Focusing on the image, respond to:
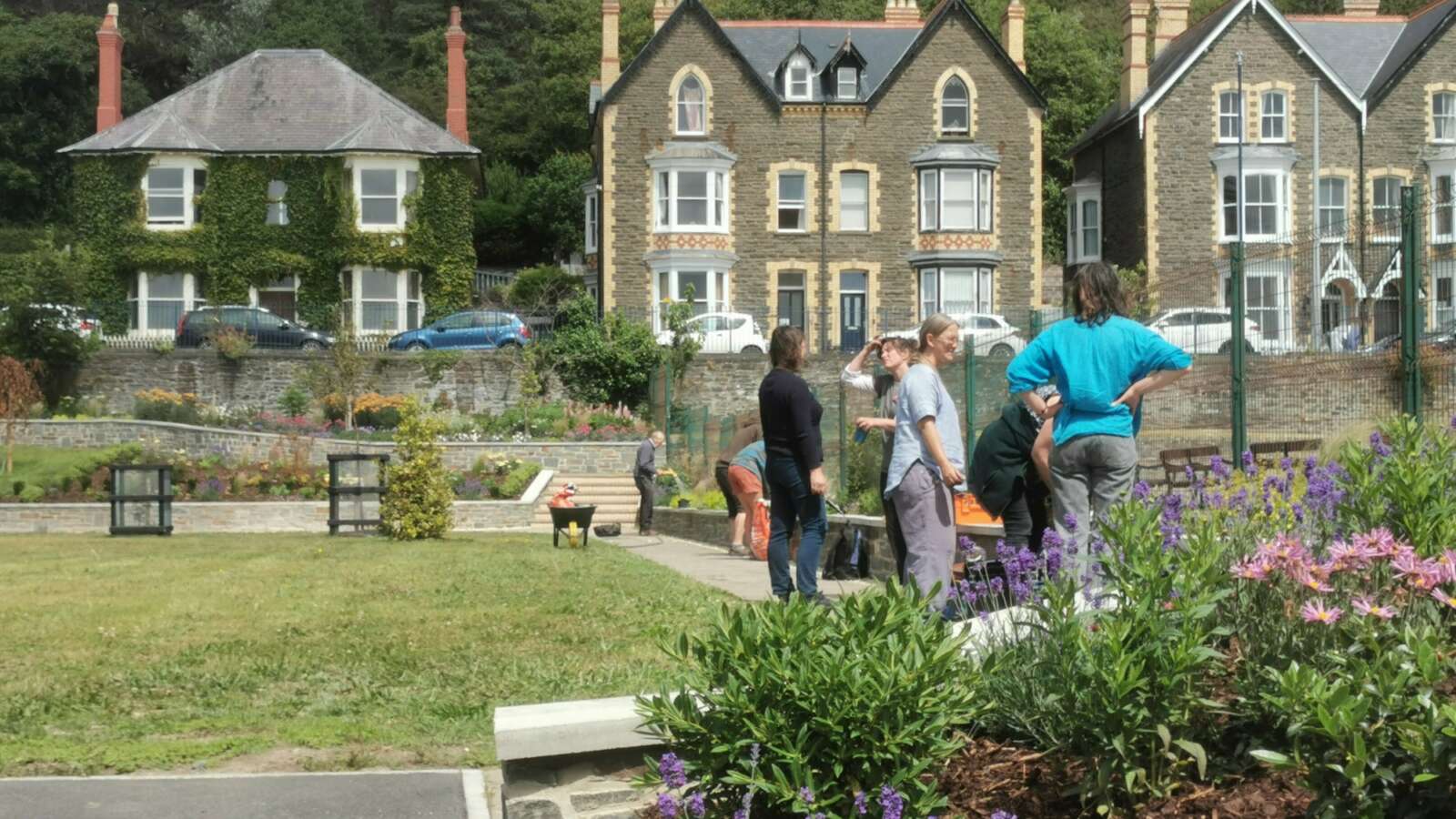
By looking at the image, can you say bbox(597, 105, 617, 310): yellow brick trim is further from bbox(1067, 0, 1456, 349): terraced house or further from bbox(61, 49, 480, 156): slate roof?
bbox(1067, 0, 1456, 349): terraced house

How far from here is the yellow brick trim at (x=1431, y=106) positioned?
5078 cm

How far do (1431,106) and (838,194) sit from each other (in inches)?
693

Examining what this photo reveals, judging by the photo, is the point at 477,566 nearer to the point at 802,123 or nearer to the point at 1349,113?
the point at 802,123

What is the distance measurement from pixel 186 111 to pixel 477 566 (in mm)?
39278

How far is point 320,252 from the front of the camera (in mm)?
51562

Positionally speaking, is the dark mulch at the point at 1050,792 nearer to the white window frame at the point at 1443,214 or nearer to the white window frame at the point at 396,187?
the white window frame at the point at 1443,214

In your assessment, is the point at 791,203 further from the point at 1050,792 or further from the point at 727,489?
the point at 1050,792

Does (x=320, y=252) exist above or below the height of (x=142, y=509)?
above

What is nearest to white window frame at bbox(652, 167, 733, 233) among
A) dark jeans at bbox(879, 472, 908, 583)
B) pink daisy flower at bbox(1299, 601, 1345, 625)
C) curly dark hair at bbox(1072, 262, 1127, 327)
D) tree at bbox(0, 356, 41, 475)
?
tree at bbox(0, 356, 41, 475)

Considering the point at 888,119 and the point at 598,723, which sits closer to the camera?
the point at 598,723

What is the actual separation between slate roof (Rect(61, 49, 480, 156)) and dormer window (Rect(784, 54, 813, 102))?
380 inches

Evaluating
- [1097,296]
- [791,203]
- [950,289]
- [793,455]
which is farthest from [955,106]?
[1097,296]

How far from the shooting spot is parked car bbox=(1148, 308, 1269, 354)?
14156 mm

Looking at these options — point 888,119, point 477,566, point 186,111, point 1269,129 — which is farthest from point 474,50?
point 477,566
